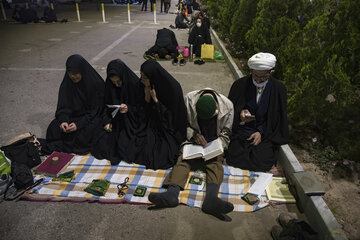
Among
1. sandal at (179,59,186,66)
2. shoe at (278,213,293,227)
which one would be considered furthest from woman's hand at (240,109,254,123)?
sandal at (179,59,186,66)

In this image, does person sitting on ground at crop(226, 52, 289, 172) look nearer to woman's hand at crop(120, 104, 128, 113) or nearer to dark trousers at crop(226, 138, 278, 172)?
dark trousers at crop(226, 138, 278, 172)

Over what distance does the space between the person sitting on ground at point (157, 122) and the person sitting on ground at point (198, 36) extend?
609 centimetres

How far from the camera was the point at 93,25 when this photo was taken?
16.2m

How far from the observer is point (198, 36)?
364 inches

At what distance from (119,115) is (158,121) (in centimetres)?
61

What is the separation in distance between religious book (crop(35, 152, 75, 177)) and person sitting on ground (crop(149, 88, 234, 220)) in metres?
1.41

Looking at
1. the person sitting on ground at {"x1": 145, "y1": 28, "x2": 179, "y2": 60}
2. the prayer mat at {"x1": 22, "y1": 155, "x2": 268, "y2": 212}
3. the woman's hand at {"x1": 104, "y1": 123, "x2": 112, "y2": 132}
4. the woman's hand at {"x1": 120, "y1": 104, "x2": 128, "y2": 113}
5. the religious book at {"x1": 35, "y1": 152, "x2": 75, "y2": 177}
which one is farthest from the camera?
the person sitting on ground at {"x1": 145, "y1": 28, "x2": 179, "y2": 60}

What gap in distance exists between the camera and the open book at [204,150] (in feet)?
11.0

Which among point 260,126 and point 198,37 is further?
point 198,37

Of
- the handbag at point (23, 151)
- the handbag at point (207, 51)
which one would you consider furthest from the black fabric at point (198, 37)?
the handbag at point (23, 151)

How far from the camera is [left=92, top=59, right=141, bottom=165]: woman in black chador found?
3711mm

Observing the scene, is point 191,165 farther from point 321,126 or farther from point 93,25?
point 93,25

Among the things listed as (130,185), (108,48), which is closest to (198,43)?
(108,48)

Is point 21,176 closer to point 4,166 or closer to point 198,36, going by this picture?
point 4,166
